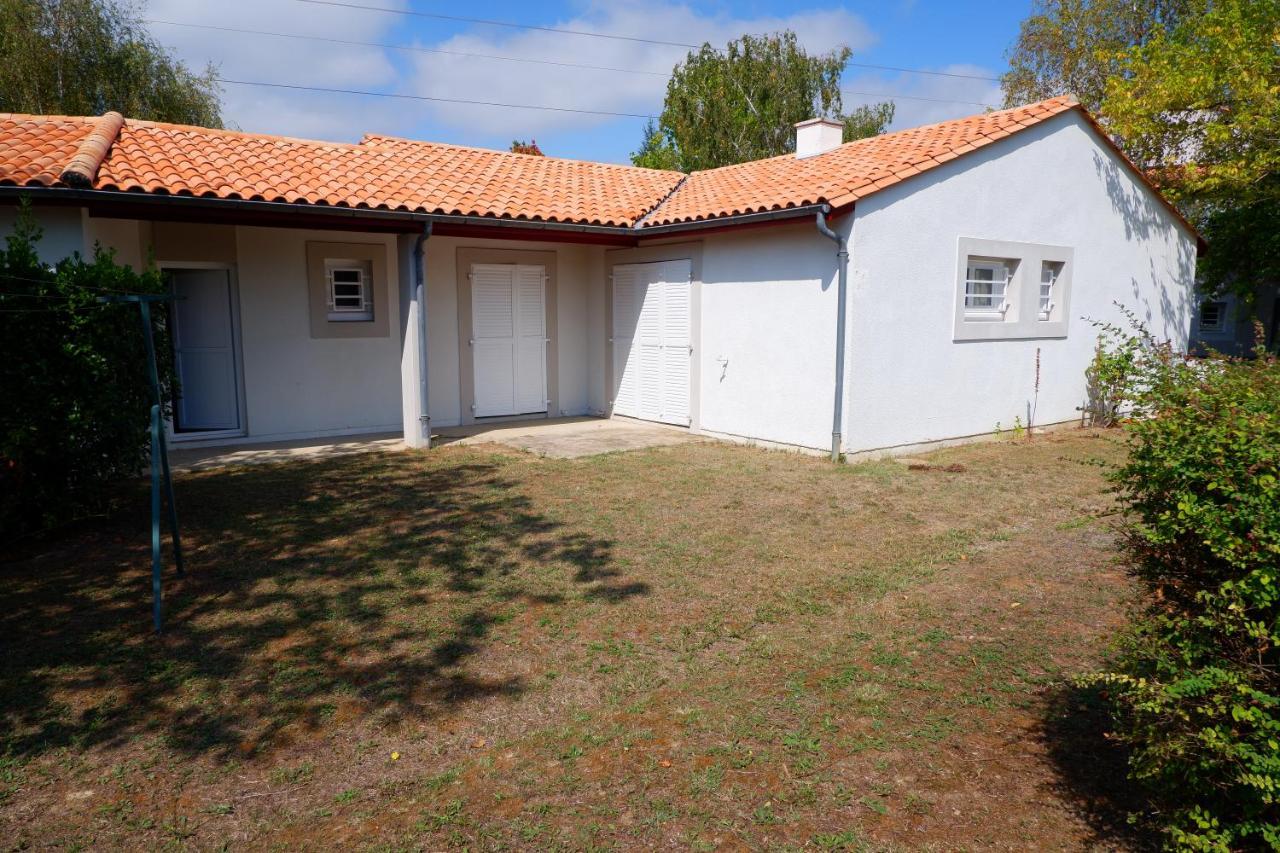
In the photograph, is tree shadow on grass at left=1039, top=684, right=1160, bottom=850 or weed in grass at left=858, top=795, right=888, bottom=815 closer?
tree shadow on grass at left=1039, top=684, right=1160, bottom=850

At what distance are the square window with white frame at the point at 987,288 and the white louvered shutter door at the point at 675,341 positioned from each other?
11.9 feet

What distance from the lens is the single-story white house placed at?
938 centimetres

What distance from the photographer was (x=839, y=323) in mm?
9344

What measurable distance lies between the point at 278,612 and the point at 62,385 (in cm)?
253

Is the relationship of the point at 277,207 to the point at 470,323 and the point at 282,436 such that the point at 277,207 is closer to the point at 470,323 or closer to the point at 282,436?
the point at 282,436

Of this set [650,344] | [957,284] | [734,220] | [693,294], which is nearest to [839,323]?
[734,220]

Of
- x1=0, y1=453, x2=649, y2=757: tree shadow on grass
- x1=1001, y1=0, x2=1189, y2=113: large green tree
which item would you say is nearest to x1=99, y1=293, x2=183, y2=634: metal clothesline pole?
x1=0, y1=453, x2=649, y2=757: tree shadow on grass

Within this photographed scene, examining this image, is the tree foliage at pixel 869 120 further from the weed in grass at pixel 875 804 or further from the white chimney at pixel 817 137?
the weed in grass at pixel 875 804

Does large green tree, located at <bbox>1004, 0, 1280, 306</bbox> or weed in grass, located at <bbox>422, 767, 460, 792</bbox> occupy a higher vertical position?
large green tree, located at <bbox>1004, 0, 1280, 306</bbox>

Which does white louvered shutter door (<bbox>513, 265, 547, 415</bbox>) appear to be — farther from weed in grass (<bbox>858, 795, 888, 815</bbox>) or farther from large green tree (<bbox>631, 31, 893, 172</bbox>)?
large green tree (<bbox>631, 31, 893, 172</bbox>)

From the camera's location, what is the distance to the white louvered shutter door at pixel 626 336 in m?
12.4

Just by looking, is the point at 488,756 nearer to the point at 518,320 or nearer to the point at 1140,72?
the point at 518,320

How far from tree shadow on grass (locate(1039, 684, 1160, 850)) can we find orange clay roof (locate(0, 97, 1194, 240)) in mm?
6179

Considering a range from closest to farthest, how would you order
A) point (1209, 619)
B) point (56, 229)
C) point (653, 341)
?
point (1209, 619) < point (56, 229) < point (653, 341)
